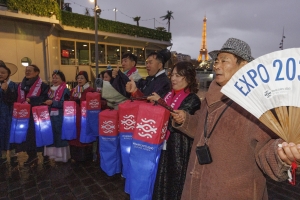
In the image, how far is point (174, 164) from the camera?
8.00 feet

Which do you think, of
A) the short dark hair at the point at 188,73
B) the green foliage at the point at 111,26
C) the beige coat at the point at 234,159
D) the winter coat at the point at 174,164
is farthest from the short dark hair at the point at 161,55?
the green foliage at the point at 111,26

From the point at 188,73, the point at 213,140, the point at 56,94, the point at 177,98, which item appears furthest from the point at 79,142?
the point at 213,140

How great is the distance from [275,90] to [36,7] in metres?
13.1

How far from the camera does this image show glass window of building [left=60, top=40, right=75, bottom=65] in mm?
14375

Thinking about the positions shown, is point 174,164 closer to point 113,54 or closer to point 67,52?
point 67,52

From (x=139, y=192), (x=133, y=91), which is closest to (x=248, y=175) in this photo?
(x=139, y=192)

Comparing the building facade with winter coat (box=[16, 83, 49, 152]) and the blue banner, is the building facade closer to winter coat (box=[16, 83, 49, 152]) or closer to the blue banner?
winter coat (box=[16, 83, 49, 152])

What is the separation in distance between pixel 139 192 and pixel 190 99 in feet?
4.13

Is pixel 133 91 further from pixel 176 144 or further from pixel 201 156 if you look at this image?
pixel 201 156

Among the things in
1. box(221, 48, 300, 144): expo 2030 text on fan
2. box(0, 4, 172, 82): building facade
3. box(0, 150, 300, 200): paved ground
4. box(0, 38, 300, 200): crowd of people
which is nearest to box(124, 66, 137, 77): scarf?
box(0, 38, 300, 200): crowd of people

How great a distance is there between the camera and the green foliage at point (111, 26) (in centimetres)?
1402

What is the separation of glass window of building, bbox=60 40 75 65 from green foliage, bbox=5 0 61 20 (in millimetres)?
2600

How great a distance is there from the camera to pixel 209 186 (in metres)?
1.54

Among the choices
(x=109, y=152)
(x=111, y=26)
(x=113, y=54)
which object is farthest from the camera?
(x=113, y=54)
